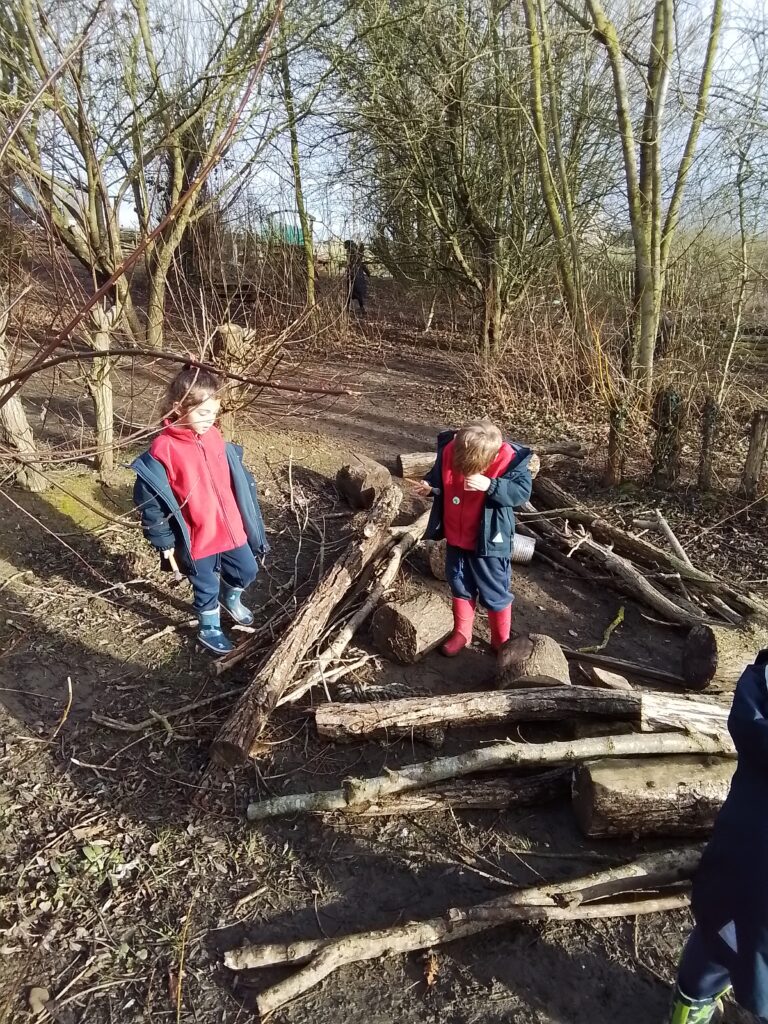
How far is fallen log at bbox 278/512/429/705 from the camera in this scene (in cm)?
316

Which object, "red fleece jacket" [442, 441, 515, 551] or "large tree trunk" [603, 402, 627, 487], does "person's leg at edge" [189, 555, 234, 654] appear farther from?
"large tree trunk" [603, 402, 627, 487]

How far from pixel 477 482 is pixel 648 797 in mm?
1466

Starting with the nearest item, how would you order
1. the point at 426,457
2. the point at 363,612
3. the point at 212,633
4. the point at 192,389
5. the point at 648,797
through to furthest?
the point at 648,797 < the point at 192,389 < the point at 212,633 < the point at 363,612 < the point at 426,457

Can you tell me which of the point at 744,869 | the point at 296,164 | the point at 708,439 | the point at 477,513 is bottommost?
the point at 744,869

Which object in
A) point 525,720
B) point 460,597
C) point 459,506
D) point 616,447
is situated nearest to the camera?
point 525,720

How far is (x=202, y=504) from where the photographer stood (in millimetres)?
3221

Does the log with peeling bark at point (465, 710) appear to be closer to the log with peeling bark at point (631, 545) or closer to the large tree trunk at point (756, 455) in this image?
the log with peeling bark at point (631, 545)

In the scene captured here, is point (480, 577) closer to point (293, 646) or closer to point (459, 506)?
point (459, 506)

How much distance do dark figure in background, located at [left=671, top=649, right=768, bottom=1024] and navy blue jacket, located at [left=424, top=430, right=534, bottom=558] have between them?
1.55m

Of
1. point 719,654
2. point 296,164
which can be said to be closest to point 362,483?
point 719,654

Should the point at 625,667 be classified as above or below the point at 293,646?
below

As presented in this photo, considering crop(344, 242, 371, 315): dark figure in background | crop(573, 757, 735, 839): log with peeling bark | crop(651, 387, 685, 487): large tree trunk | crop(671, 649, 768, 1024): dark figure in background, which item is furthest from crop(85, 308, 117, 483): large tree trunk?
crop(344, 242, 371, 315): dark figure in background

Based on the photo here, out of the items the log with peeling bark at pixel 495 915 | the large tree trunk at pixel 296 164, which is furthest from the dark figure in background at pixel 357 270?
the log with peeling bark at pixel 495 915

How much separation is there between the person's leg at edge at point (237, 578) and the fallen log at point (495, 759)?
4.42ft
